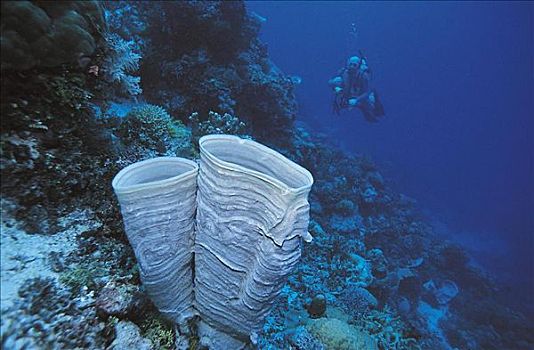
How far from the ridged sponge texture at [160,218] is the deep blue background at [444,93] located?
1094 inches

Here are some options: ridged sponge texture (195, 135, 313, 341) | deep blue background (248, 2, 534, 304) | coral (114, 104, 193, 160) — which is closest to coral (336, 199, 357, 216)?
coral (114, 104, 193, 160)

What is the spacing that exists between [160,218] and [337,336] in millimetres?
3136

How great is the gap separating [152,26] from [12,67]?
6.58 m

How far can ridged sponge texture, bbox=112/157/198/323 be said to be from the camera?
1606mm

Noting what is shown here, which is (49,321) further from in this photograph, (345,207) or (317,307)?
(345,207)

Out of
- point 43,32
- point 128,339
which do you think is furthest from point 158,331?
point 43,32

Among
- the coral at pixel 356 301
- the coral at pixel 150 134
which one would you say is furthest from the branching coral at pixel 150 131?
the coral at pixel 356 301

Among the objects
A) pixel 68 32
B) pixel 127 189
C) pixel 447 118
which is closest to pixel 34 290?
pixel 127 189

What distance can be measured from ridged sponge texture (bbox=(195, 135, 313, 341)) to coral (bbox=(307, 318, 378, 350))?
2141mm

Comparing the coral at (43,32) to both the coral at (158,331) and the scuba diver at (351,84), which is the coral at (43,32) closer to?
the coral at (158,331)

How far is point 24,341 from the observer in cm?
142

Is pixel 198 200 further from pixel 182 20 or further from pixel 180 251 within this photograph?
pixel 182 20

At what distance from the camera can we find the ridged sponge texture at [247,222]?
1.53 metres

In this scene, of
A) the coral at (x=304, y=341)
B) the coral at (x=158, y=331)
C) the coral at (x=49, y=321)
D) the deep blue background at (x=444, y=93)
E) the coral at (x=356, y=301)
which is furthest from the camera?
the deep blue background at (x=444, y=93)
